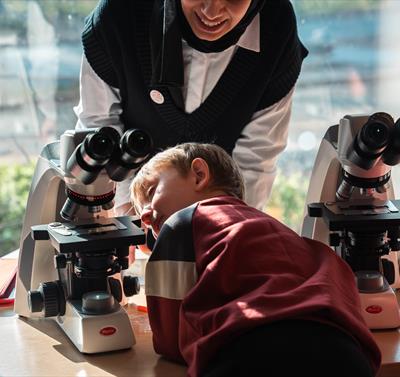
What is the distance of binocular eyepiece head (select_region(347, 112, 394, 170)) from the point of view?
1601mm

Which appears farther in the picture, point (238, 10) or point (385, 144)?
point (238, 10)

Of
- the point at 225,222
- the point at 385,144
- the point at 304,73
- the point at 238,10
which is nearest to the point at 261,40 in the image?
the point at 238,10

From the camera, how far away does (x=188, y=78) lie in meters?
2.07

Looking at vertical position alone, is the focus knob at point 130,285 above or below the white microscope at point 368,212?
below

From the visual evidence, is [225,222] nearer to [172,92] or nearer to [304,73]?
[172,92]

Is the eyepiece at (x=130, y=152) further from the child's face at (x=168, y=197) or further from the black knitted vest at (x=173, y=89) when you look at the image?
the black knitted vest at (x=173, y=89)

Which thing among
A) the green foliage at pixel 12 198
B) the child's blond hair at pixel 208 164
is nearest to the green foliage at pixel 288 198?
the green foliage at pixel 12 198

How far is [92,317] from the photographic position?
1.53 m

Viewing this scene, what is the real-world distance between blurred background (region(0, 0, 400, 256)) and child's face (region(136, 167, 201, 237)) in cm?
169

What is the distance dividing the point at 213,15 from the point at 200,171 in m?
0.36

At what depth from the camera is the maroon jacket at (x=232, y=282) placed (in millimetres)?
1291

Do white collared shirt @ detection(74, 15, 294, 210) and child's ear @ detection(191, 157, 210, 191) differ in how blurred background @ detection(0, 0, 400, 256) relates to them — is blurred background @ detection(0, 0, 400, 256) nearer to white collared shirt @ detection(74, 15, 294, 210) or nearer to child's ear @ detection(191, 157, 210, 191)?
white collared shirt @ detection(74, 15, 294, 210)

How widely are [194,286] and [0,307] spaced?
59 centimetres

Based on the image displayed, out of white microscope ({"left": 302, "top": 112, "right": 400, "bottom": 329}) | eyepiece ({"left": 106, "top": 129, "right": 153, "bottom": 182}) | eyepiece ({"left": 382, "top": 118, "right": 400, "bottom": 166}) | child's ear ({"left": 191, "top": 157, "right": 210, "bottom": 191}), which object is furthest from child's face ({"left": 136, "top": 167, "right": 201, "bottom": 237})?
eyepiece ({"left": 382, "top": 118, "right": 400, "bottom": 166})
